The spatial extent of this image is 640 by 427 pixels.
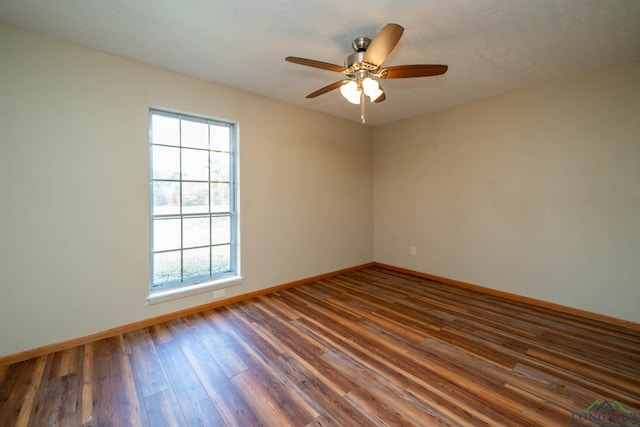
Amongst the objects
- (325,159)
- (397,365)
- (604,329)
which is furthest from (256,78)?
(604,329)

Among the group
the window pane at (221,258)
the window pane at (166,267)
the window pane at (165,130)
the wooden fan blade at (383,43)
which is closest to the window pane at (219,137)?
the window pane at (165,130)

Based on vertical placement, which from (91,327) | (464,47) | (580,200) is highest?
(464,47)

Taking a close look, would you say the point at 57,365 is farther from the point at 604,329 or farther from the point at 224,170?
the point at 604,329

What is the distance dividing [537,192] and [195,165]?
13.5ft

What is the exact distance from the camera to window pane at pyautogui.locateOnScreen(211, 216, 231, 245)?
321 centimetres

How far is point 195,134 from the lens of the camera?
9.98 feet

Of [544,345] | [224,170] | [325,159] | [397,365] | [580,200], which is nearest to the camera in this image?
[397,365]

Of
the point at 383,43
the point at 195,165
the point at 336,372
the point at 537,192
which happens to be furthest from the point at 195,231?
the point at 537,192

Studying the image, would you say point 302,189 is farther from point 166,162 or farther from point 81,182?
point 81,182

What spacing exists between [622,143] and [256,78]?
154 inches

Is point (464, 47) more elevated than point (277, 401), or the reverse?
point (464, 47)

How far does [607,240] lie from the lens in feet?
8.99

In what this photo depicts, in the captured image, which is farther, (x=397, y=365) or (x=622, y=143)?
(x=622, y=143)

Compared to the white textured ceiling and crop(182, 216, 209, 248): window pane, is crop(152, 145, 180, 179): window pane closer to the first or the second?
crop(182, 216, 209, 248): window pane
